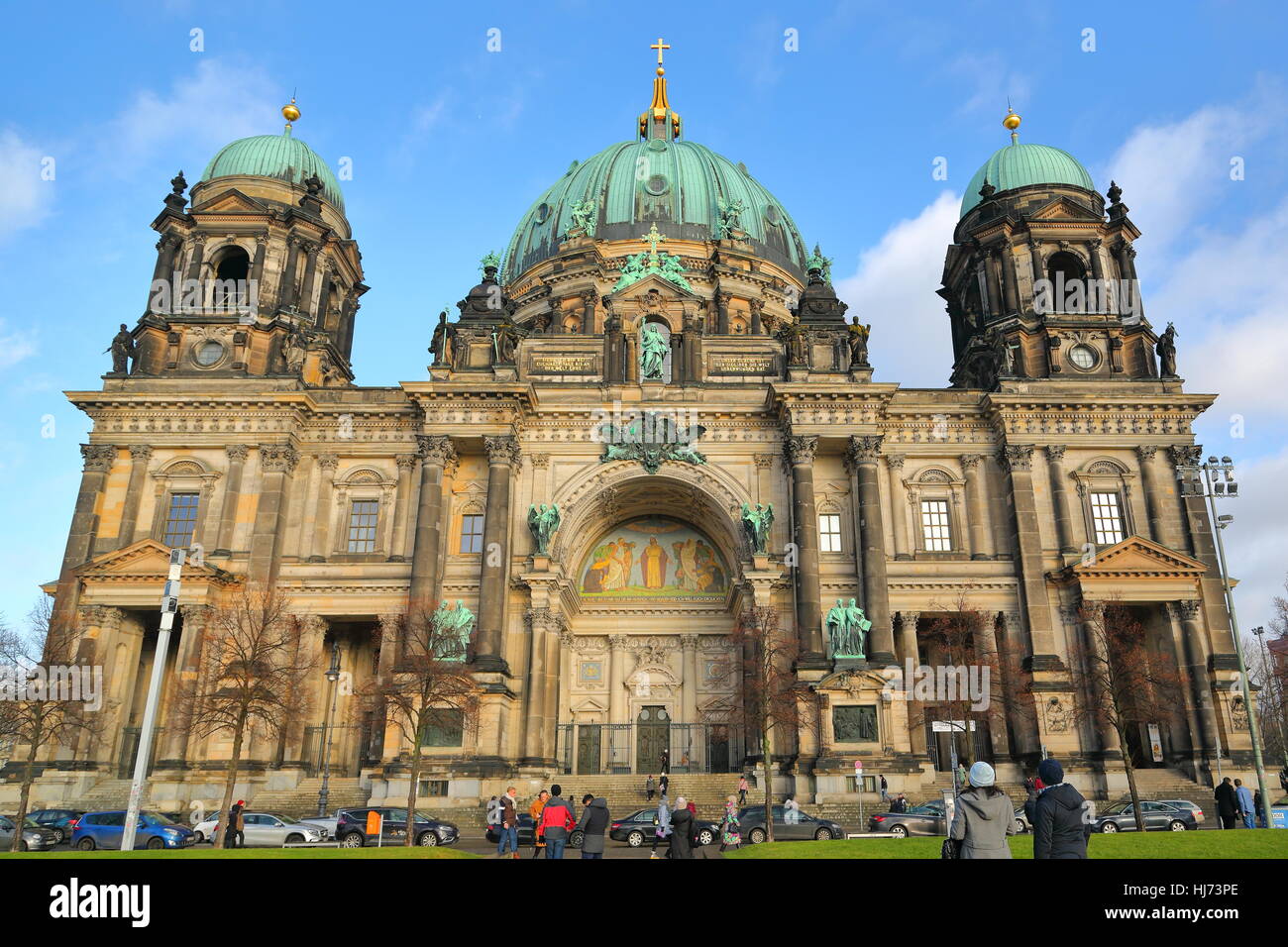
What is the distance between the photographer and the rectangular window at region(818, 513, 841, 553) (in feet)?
136

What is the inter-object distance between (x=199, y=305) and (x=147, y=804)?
2221cm

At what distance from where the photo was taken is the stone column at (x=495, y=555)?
37375mm

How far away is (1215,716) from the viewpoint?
36.8m

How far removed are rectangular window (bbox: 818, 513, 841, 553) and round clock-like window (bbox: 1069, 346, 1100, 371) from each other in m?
13.7

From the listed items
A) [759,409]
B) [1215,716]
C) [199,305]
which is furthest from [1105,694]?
[199,305]

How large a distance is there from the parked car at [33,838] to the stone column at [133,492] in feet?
39.7

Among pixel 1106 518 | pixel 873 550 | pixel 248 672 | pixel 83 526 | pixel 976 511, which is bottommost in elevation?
pixel 248 672

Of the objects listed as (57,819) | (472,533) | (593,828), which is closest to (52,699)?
(57,819)

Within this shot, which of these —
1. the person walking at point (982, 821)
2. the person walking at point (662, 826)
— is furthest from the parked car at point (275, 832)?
the person walking at point (982, 821)

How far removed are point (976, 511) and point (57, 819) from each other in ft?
121

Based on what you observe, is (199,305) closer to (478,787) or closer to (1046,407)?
(478,787)

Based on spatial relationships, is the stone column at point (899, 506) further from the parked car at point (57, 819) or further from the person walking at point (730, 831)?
the parked car at point (57, 819)

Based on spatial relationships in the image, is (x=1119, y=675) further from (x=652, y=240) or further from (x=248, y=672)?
(x=652, y=240)

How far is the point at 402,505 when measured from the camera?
136 feet
